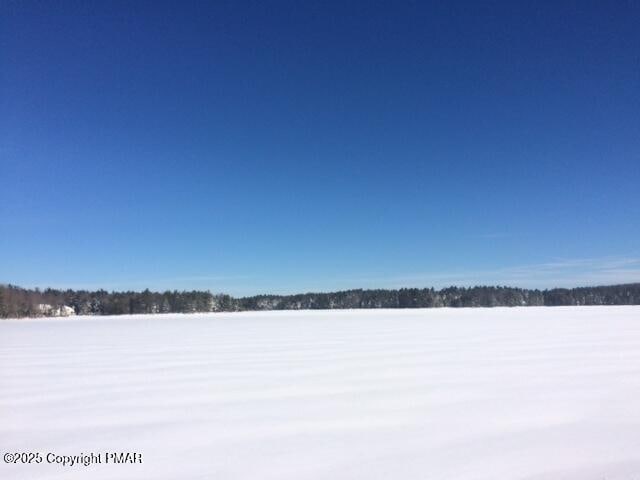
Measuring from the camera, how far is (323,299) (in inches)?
3600

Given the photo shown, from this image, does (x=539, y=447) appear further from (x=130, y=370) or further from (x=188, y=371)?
(x=130, y=370)

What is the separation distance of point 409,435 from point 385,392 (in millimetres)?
1674

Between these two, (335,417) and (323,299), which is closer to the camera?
(335,417)

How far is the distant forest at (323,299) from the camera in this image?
225ft

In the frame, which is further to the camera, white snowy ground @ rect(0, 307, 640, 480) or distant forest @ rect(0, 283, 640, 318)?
distant forest @ rect(0, 283, 640, 318)

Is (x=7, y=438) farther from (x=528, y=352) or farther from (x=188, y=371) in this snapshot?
(x=528, y=352)

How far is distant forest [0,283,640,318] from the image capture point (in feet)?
225

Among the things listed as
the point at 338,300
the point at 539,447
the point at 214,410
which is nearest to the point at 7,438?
the point at 214,410

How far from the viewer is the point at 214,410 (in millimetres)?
5035

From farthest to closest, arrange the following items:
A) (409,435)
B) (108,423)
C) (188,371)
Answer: (188,371), (108,423), (409,435)

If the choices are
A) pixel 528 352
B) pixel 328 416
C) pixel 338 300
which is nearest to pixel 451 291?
pixel 338 300

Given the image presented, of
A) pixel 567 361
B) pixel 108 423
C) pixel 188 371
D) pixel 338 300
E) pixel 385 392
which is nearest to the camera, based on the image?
pixel 108 423

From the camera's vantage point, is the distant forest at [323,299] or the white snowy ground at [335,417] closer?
the white snowy ground at [335,417]

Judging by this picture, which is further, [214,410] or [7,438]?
[214,410]
